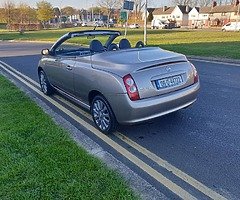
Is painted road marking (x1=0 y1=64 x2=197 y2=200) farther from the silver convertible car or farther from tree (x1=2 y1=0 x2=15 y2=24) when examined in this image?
tree (x1=2 y1=0 x2=15 y2=24)

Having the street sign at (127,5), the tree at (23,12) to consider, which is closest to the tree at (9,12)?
the tree at (23,12)

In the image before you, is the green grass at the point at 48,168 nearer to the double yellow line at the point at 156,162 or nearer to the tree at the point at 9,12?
the double yellow line at the point at 156,162

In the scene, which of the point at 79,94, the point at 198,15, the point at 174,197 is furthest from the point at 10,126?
the point at 198,15

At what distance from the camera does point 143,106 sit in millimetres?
3678

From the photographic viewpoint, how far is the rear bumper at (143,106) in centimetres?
366

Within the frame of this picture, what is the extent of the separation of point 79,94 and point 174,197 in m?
2.67

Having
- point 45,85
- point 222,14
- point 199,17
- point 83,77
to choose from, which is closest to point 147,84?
point 83,77

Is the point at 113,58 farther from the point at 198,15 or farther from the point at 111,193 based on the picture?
the point at 198,15

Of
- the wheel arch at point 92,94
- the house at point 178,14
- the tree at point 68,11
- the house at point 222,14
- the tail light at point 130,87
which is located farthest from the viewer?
the tree at point 68,11

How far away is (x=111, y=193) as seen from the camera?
103 inches

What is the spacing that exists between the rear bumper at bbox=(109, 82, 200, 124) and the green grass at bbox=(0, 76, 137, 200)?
765 mm

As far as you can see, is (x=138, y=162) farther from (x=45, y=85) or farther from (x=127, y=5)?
(x=127, y=5)

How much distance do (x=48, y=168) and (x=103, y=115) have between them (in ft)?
4.50

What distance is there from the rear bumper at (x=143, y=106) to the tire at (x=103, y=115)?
164mm
